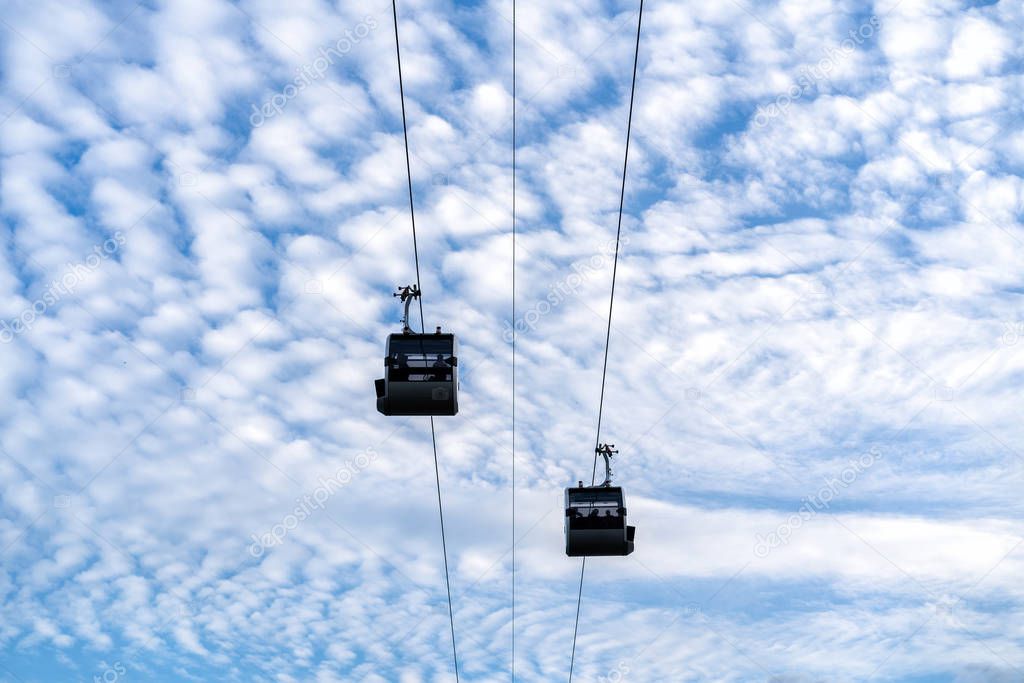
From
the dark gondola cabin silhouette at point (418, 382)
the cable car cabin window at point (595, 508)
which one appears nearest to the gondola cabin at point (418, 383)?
the dark gondola cabin silhouette at point (418, 382)

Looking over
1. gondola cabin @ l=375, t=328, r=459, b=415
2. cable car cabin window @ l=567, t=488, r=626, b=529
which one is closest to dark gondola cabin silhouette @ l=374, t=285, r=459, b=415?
gondola cabin @ l=375, t=328, r=459, b=415

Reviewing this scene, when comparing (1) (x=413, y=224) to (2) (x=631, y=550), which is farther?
(2) (x=631, y=550)

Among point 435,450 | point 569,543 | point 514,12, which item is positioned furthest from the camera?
point 569,543

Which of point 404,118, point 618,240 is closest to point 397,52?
point 404,118

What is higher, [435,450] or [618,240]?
[618,240]

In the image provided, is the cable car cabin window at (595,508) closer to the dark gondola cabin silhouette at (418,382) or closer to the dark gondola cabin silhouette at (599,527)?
the dark gondola cabin silhouette at (599,527)

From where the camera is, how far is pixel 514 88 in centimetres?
1455

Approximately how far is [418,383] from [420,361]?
1.71 feet

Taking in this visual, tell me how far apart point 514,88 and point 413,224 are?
3.86 m

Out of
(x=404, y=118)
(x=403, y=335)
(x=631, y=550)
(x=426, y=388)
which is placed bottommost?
(x=631, y=550)

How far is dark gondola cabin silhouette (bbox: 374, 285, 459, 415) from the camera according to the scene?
1953cm

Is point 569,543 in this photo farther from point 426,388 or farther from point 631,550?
point 426,388

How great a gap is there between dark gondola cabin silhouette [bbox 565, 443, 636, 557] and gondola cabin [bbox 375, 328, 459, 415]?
7902 mm

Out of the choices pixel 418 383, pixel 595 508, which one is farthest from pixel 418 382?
pixel 595 508
